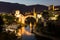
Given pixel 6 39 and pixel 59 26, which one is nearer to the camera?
pixel 6 39

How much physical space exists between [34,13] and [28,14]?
0.82 meters

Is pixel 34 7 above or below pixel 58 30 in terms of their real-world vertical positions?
above

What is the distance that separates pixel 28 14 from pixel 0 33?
53.7ft

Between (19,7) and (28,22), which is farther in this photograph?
(28,22)

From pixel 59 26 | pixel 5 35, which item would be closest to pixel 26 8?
pixel 59 26

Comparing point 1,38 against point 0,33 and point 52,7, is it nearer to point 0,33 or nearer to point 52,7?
point 0,33

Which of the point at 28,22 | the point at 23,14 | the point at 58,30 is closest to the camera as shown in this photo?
the point at 58,30

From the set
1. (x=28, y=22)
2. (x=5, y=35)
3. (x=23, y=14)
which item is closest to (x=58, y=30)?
(x=5, y=35)

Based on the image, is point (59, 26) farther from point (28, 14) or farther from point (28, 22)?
point (28, 22)

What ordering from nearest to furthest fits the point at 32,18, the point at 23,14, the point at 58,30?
the point at 58,30, the point at 23,14, the point at 32,18

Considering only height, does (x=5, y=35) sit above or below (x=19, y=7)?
below

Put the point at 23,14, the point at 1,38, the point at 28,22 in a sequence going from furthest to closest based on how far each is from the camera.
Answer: the point at 28,22
the point at 23,14
the point at 1,38

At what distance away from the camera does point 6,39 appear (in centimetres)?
732

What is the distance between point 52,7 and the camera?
20.2 m
